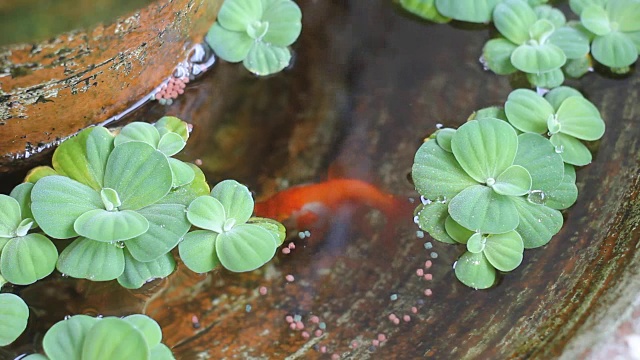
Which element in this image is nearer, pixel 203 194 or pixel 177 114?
pixel 203 194

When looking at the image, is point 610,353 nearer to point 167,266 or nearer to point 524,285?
point 524,285

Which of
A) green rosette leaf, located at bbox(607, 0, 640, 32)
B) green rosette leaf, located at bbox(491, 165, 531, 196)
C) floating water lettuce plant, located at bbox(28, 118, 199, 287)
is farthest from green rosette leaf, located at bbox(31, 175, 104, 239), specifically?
green rosette leaf, located at bbox(607, 0, 640, 32)

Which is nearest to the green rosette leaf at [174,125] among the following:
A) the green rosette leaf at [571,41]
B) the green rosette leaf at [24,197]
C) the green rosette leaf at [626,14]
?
the green rosette leaf at [24,197]

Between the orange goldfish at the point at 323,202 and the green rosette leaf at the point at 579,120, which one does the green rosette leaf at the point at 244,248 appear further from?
the green rosette leaf at the point at 579,120

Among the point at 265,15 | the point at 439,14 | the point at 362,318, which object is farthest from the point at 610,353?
the point at 265,15

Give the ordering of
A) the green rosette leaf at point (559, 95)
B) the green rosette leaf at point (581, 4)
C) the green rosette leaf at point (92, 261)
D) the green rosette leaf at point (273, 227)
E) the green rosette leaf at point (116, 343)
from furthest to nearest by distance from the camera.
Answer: the green rosette leaf at point (581, 4), the green rosette leaf at point (559, 95), the green rosette leaf at point (273, 227), the green rosette leaf at point (92, 261), the green rosette leaf at point (116, 343)

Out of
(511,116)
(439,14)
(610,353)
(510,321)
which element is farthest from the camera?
(439,14)
